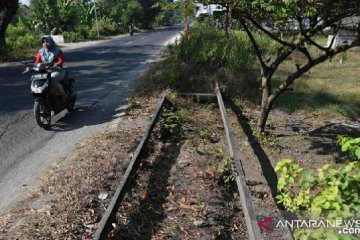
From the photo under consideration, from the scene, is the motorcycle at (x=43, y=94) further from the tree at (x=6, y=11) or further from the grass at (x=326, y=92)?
the tree at (x=6, y=11)

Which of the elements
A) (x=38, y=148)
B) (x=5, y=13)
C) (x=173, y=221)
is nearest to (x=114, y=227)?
(x=173, y=221)

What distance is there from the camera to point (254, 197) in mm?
5512

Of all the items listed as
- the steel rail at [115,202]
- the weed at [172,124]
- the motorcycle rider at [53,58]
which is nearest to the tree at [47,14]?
the motorcycle rider at [53,58]

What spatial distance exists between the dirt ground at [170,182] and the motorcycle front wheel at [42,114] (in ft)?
4.30

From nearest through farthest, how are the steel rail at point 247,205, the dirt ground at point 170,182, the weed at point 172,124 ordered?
the steel rail at point 247,205
the dirt ground at point 170,182
the weed at point 172,124

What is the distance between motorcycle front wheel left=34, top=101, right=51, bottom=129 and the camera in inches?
304

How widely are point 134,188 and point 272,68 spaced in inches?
156

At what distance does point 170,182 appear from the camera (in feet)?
19.0

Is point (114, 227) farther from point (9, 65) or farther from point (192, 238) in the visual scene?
point (9, 65)

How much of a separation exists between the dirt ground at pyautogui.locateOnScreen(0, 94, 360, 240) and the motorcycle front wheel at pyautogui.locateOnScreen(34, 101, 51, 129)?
1.31 meters

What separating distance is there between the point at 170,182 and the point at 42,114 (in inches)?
139

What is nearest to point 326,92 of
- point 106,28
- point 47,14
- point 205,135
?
point 205,135

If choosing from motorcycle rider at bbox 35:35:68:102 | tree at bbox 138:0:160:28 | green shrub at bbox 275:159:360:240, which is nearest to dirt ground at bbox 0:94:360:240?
motorcycle rider at bbox 35:35:68:102

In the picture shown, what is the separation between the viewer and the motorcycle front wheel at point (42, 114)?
772cm
